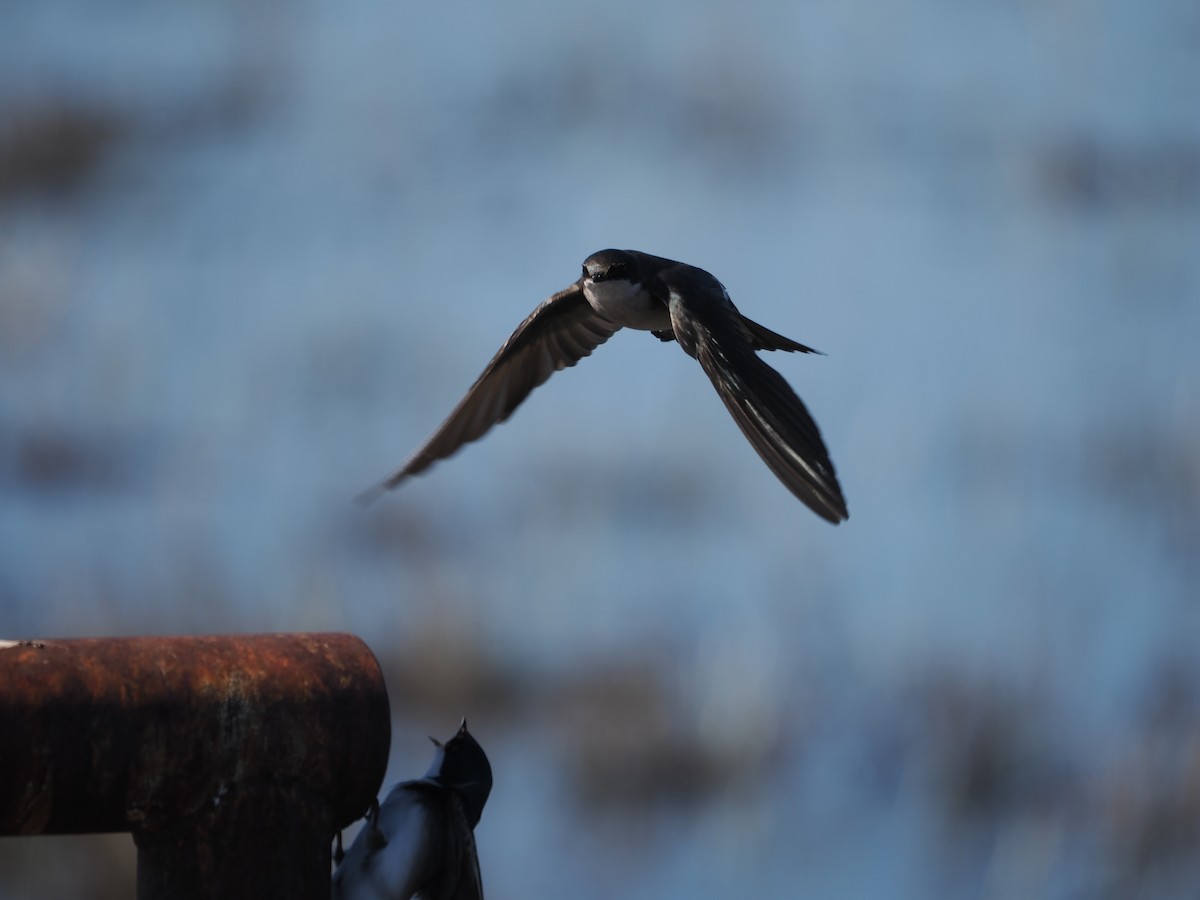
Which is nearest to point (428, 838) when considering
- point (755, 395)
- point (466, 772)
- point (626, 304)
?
point (466, 772)

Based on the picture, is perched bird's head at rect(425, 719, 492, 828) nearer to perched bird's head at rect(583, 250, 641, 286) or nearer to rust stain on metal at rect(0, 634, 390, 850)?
rust stain on metal at rect(0, 634, 390, 850)

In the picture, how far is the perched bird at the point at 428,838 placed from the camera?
4.95 ft

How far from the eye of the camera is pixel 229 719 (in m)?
1.23

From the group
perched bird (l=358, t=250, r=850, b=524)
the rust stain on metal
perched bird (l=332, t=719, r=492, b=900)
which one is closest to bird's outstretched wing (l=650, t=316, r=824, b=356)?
perched bird (l=358, t=250, r=850, b=524)

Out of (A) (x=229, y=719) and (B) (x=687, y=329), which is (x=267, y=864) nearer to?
(A) (x=229, y=719)

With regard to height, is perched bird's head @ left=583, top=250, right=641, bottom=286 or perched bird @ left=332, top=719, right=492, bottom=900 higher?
perched bird's head @ left=583, top=250, right=641, bottom=286

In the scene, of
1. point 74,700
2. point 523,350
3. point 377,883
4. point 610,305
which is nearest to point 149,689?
point 74,700

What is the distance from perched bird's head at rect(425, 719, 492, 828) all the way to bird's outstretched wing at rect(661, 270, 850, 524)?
0.49 meters

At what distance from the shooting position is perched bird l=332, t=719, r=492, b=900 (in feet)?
4.95

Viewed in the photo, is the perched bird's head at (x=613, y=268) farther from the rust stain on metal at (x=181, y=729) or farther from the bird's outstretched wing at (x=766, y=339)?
the rust stain on metal at (x=181, y=729)

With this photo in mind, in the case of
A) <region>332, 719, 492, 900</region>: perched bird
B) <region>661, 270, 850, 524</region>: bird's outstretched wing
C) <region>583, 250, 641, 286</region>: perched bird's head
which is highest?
<region>583, 250, 641, 286</region>: perched bird's head

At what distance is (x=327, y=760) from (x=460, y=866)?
1.41 ft

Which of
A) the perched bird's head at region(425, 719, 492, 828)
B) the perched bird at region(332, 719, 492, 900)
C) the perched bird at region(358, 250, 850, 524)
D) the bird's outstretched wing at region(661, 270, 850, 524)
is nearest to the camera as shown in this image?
the perched bird at region(332, 719, 492, 900)

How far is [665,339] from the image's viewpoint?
3025mm
